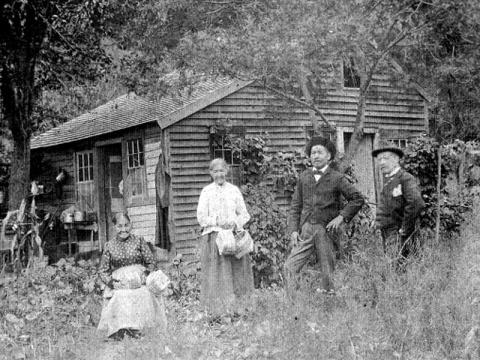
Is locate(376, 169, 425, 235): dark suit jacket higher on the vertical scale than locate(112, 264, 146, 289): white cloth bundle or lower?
higher

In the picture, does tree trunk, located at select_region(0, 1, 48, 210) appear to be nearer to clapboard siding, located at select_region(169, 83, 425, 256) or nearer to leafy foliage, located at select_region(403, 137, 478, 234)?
clapboard siding, located at select_region(169, 83, 425, 256)

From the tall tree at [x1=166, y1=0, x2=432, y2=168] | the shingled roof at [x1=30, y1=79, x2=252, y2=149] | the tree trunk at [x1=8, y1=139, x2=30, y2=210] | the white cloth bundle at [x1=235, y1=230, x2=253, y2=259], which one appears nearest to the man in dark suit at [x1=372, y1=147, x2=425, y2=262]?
the white cloth bundle at [x1=235, y1=230, x2=253, y2=259]

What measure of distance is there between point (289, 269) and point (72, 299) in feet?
9.45

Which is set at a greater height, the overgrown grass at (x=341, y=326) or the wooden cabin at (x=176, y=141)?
the wooden cabin at (x=176, y=141)

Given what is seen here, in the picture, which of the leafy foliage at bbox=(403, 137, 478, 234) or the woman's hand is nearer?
the woman's hand

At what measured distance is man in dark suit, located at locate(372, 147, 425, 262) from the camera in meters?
7.34

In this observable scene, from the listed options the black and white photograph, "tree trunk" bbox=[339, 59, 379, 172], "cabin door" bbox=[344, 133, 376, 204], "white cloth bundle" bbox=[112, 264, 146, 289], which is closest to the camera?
the black and white photograph

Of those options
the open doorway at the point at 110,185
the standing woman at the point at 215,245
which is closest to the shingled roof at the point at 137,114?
the open doorway at the point at 110,185

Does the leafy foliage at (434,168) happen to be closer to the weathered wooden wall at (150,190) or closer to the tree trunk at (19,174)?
the weathered wooden wall at (150,190)

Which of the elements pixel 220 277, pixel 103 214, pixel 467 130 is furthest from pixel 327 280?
pixel 467 130

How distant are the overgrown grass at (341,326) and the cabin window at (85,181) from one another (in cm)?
1124

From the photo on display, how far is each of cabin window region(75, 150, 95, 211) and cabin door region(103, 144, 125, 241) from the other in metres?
0.46

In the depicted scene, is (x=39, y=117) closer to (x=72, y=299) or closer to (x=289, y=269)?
(x=72, y=299)

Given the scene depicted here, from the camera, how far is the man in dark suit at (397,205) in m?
7.34
